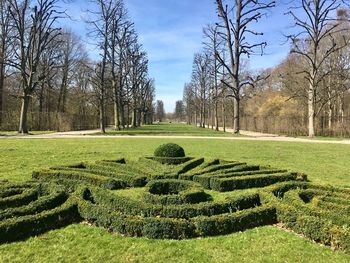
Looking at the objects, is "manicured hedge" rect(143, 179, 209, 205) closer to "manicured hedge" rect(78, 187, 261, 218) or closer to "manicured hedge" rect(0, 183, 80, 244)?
"manicured hedge" rect(78, 187, 261, 218)

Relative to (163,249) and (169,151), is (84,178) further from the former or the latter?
(163,249)

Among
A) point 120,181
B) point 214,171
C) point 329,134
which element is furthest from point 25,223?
point 329,134

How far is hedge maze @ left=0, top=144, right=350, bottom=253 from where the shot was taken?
4797 mm

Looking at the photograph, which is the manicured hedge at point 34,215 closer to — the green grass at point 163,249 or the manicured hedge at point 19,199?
the manicured hedge at point 19,199

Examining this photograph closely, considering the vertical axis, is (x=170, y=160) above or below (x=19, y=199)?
above

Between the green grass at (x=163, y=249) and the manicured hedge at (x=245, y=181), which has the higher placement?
the manicured hedge at (x=245, y=181)

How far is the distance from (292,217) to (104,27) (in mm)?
31857

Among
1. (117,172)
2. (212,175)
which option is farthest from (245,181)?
(117,172)

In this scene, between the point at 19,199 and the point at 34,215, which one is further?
the point at 19,199

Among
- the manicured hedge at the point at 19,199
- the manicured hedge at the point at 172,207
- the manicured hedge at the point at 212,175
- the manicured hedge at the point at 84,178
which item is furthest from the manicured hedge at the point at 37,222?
the manicured hedge at the point at 212,175

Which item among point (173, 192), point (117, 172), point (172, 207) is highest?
point (117, 172)

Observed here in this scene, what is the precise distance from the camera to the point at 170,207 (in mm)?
5375

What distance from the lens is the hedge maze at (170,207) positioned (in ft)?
15.7

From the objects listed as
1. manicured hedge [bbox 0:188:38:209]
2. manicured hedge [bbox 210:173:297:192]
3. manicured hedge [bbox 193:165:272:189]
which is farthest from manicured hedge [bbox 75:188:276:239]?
manicured hedge [bbox 193:165:272:189]
